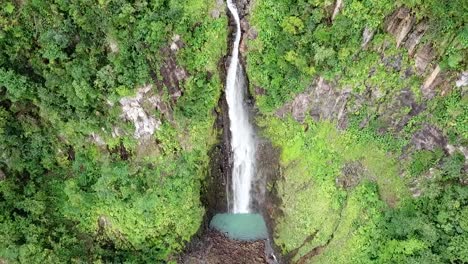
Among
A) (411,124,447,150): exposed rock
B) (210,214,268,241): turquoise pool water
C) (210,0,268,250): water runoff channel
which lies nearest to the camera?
(411,124,447,150): exposed rock

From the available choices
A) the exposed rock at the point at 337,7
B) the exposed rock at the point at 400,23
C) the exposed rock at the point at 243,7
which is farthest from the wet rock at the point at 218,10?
the exposed rock at the point at 400,23

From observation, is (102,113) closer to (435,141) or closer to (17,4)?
(17,4)

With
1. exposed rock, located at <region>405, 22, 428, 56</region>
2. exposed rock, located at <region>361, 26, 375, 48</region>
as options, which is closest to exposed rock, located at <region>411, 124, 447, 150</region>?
exposed rock, located at <region>405, 22, 428, 56</region>

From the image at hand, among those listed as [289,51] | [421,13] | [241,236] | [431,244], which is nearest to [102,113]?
[289,51]

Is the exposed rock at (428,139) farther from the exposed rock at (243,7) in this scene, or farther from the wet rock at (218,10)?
the wet rock at (218,10)

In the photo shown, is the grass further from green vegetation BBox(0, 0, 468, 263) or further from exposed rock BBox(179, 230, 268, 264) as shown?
exposed rock BBox(179, 230, 268, 264)

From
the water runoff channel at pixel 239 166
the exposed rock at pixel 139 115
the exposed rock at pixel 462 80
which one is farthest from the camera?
the water runoff channel at pixel 239 166
